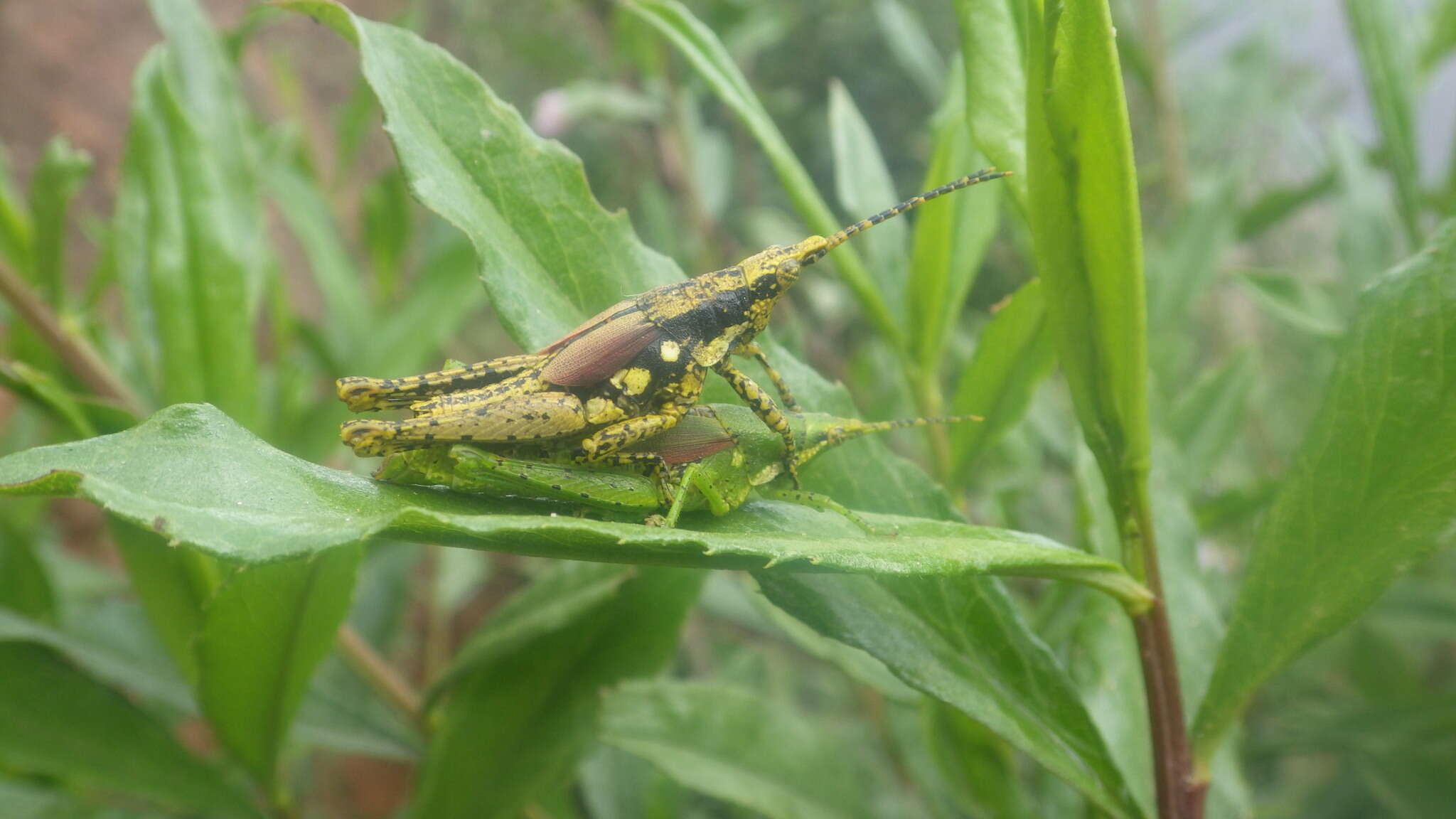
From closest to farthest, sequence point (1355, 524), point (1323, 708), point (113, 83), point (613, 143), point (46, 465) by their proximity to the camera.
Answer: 1. point (46, 465)
2. point (1355, 524)
3. point (1323, 708)
4. point (113, 83)
5. point (613, 143)

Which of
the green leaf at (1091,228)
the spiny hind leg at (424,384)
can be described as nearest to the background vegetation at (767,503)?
the green leaf at (1091,228)

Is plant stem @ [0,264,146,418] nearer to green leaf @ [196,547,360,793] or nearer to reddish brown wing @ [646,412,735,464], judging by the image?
green leaf @ [196,547,360,793]

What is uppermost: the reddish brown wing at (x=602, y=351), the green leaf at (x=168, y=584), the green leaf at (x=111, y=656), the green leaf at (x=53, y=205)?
the green leaf at (x=53, y=205)

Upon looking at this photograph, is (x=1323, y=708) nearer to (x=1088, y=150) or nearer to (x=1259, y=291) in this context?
(x=1259, y=291)

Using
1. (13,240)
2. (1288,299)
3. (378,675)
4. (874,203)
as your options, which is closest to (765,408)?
(874,203)

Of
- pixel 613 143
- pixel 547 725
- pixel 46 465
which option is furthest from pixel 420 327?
pixel 613 143

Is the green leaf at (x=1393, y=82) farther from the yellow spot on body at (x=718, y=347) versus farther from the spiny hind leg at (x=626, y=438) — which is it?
the spiny hind leg at (x=626, y=438)
